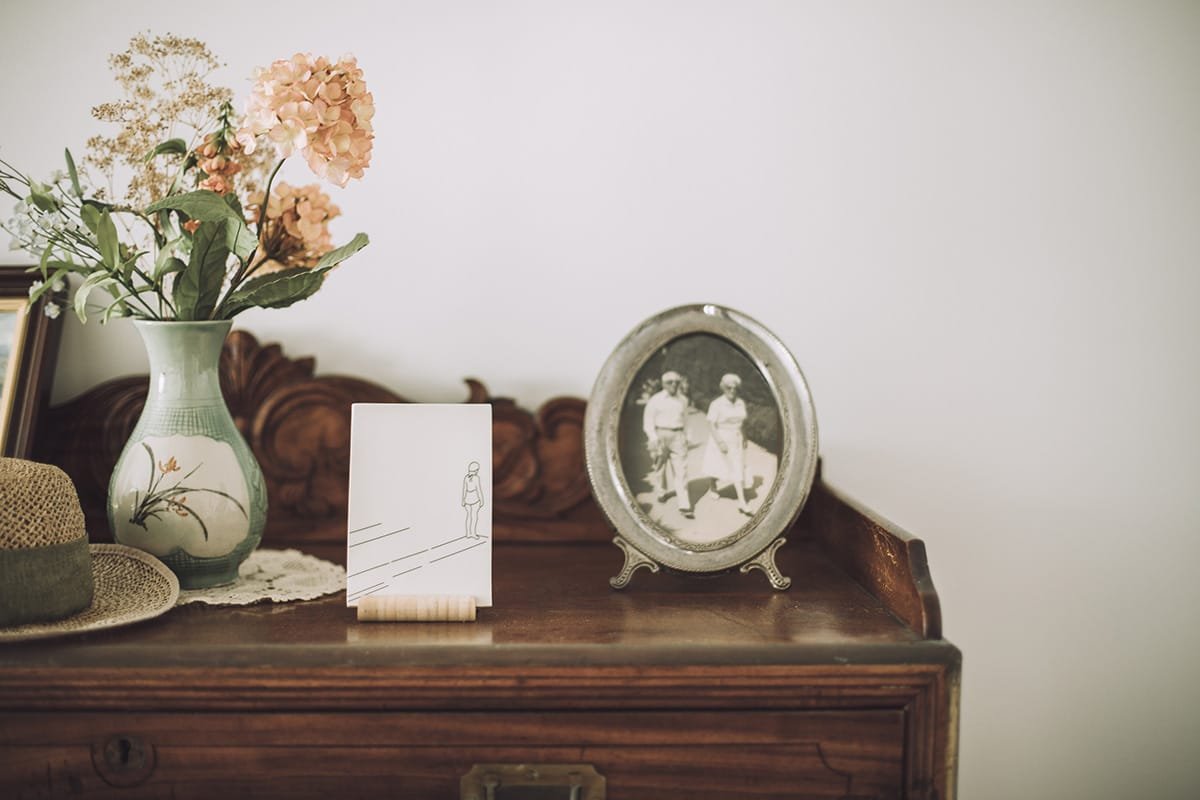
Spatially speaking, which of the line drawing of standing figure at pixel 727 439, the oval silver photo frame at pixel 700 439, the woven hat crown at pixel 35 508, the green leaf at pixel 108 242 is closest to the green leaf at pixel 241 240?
the green leaf at pixel 108 242

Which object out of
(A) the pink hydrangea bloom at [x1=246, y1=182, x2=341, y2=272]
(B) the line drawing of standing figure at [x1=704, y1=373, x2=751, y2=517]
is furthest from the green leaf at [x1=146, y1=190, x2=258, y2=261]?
(B) the line drawing of standing figure at [x1=704, y1=373, x2=751, y2=517]

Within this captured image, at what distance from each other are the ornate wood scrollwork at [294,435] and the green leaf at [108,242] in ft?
0.90

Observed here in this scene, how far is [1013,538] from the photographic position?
1.23 meters

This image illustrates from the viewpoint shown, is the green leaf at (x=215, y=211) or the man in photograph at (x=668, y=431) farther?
the man in photograph at (x=668, y=431)

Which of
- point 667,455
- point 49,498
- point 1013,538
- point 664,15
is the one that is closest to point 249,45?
point 664,15

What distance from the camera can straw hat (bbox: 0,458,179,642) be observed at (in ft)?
2.51

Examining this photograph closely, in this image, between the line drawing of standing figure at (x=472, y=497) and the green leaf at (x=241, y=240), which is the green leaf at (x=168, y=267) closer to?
the green leaf at (x=241, y=240)

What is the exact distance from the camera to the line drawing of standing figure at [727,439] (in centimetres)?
97

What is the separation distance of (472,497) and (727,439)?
1.03ft

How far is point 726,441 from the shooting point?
979 mm

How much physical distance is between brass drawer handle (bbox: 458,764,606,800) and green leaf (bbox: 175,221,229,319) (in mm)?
578

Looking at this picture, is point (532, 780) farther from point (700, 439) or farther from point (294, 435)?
point (294, 435)

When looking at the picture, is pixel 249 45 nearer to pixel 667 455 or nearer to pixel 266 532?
pixel 266 532

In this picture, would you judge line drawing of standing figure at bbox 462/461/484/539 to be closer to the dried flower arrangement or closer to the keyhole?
the dried flower arrangement
